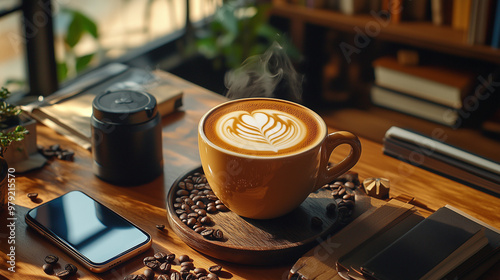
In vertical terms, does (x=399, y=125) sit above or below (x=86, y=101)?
below

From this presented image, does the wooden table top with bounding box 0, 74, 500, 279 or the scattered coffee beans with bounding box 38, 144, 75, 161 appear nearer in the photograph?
the wooden table top with bounding box 0, 74, 500, 279

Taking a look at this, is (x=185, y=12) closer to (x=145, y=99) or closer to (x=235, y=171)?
(x=145, y=99)

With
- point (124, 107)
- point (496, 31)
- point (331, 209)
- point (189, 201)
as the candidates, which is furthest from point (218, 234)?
point (496, 31)

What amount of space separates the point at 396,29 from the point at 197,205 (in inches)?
64.0

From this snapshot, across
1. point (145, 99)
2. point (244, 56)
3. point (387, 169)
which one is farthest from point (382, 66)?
point (145, 99)

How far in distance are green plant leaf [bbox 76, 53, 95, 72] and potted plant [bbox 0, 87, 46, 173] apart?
1304mm

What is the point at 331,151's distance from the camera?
1.00m

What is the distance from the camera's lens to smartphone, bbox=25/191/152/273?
3.08 feet

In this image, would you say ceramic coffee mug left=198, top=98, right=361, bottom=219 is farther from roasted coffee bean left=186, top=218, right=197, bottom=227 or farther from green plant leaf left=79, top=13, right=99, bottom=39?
green plant leaf left=79, top=13, right=99, bottom=39

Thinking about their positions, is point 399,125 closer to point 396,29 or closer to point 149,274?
point 396,29

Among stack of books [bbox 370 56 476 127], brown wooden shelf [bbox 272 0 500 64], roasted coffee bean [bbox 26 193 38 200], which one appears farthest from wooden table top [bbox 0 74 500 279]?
stack of books [bbox 370 56 476 127]

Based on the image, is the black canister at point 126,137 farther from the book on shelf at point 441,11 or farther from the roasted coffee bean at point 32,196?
the book on shelf at point 441,11

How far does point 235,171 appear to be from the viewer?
0.93m

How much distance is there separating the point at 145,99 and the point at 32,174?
0.31 metres
